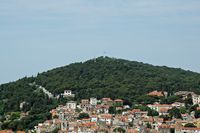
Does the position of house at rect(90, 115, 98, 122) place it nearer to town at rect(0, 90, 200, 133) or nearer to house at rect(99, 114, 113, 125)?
town at rect(0, 90, 200, 133)

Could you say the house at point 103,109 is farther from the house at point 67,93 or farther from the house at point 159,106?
the house at point 67,93

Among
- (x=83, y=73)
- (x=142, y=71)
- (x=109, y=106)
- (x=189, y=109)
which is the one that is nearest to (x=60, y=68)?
(x=83, y=73)

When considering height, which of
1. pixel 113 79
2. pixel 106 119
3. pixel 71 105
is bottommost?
pixel 106 119

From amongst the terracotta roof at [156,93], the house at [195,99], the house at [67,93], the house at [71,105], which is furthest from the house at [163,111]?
the house at [67,93]

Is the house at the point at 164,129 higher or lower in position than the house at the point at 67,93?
lower

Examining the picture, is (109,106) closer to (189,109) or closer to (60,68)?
(189,109)

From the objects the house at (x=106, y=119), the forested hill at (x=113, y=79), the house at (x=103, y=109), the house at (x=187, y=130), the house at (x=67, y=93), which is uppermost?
the forested hill at (x=113, y=79)

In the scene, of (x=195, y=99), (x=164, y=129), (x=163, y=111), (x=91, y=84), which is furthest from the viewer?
(x=91, y=84)

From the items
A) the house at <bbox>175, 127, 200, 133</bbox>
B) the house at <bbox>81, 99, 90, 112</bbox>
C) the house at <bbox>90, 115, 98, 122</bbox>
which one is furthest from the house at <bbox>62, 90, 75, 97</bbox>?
the house at <bbox>175, 127, 200, 133</bbox>

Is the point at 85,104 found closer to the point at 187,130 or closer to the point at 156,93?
the point at 156,93

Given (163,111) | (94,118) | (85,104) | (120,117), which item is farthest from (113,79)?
(120,117)
